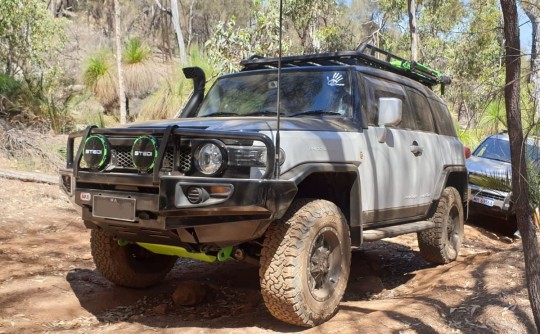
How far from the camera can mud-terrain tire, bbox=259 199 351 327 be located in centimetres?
378

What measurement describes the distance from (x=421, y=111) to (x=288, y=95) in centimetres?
189

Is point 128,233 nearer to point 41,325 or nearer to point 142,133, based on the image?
point 142,133

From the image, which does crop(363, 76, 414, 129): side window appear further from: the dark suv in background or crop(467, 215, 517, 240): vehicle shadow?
crop(467, 215, 517, 240): vehicle shadow

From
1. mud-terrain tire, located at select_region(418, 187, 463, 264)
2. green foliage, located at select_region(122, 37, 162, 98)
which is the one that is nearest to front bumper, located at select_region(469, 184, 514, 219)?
mud-terrain tire, located at select_region(418, 187, 463, 264)

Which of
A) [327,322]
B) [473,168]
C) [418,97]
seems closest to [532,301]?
[327,322]

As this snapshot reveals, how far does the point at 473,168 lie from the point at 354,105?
225 inches

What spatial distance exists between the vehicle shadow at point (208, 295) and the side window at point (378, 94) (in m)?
1.63

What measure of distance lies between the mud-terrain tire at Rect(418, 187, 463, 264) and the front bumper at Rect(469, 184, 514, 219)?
2569 millimetres

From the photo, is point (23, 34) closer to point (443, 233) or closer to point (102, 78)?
point (102, 78)

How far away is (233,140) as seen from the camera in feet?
12.0

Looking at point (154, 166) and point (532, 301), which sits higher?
point (154, 166)

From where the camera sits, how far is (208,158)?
11.9ft

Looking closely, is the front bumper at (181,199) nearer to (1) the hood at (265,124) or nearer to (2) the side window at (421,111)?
(1) the hood at (265,124)

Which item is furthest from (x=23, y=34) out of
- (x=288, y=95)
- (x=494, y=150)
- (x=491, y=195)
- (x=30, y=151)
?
(x=288, y=95)
